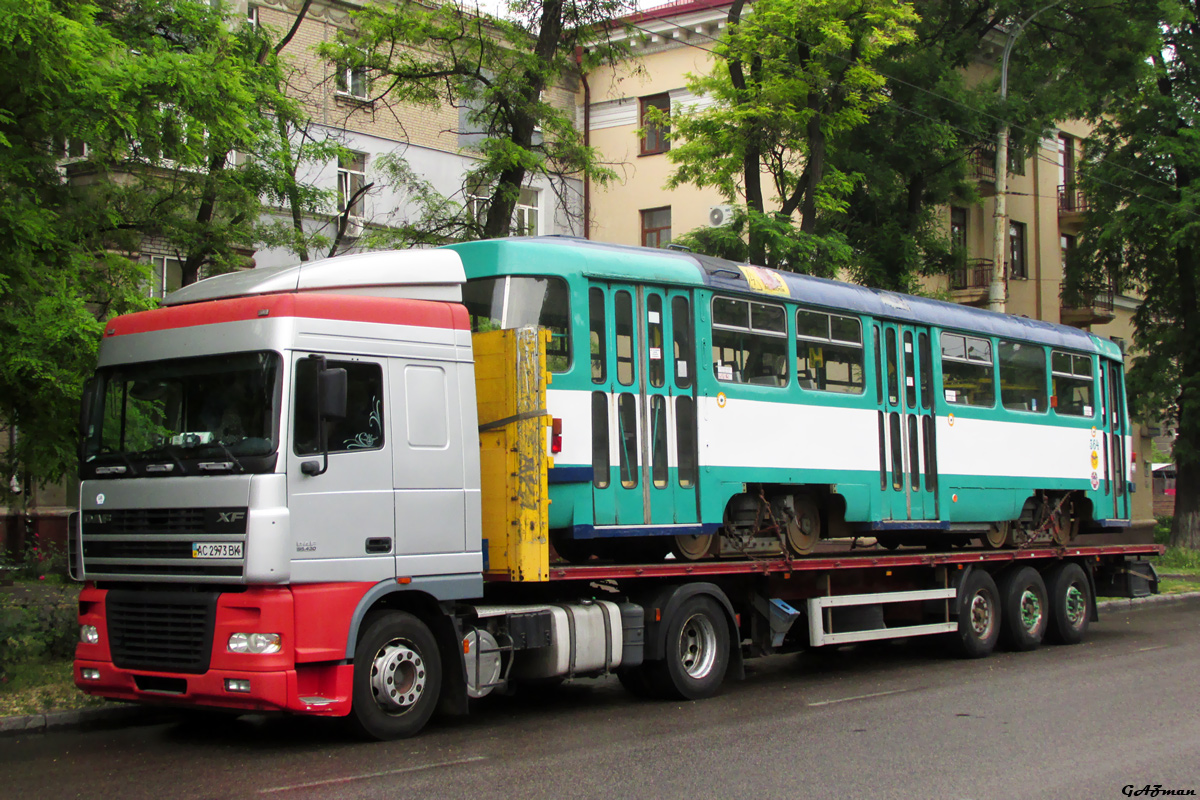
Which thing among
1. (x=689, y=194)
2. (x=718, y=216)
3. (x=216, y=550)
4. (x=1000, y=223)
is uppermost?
(x=689, y=194)

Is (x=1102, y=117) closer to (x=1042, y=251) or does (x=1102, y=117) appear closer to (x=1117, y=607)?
(x=1042, y=251)

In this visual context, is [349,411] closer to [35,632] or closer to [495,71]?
[35,632]

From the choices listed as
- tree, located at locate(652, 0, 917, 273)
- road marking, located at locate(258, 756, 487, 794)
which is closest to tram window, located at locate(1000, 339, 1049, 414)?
tree, located at locate(652, 0, 917, 273)

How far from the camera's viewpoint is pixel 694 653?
11.5 meters

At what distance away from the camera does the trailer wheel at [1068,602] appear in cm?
1644

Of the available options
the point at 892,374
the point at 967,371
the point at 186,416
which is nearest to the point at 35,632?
the point at 186,416

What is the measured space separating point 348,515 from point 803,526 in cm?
565

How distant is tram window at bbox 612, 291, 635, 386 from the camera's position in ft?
35.4

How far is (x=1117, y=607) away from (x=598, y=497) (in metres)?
14.2

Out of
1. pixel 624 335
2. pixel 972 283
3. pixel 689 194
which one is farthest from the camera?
pixel 972 283

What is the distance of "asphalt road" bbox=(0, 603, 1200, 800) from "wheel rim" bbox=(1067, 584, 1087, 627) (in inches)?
161

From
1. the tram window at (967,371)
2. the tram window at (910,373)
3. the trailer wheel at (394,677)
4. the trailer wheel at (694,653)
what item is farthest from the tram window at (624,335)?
the tram window at (967,371)

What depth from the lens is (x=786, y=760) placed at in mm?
8281

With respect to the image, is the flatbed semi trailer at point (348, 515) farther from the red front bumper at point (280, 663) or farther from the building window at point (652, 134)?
the building window at point (652, 134)
